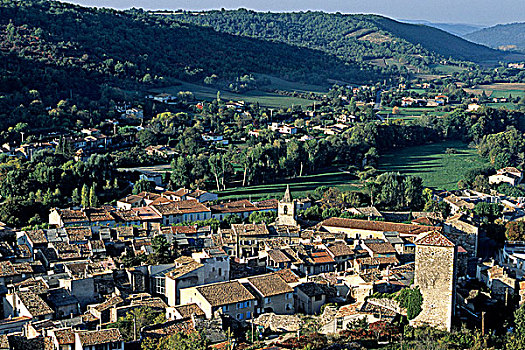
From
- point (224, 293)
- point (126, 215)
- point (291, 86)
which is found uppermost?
point (291, 86)

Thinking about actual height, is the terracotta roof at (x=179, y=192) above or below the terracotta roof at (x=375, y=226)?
above

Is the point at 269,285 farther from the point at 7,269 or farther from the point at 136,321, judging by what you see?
the point at 7,269

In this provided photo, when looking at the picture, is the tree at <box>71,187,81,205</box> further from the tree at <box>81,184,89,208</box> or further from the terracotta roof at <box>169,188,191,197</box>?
the terracotta roof at <box>169,188,191,197</box>

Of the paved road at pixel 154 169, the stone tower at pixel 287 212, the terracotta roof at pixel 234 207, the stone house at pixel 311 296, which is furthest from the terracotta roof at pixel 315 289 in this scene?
the paved road at pixel 154 169

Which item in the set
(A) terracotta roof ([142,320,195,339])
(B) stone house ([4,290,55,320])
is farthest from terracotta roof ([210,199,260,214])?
(A) terracotta roof ([142,320,195,339])

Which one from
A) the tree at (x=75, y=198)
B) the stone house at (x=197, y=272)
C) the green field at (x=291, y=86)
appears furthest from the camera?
the green field at (x=291, y=86)

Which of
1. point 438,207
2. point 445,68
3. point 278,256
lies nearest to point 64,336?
point 278,256

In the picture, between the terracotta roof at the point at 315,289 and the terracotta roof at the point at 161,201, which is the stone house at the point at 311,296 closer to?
the terracotta roof at the point at 315,289

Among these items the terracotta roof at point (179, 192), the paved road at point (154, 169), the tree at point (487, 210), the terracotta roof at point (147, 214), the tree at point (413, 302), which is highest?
the tree at point (413, 302)
